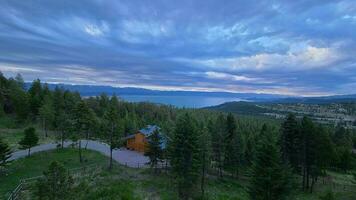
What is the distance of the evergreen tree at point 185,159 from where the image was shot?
99.1 feet

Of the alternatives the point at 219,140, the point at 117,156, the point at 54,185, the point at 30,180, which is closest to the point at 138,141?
the point at 117,156

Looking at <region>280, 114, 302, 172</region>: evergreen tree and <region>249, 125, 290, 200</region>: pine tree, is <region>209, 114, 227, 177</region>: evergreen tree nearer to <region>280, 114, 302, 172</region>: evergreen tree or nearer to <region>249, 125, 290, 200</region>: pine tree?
<region>280, 114, 302, 172</region>: evergreen tree

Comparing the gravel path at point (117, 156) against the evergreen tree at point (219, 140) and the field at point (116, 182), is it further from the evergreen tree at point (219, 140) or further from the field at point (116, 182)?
the evergreen tree at point (219, 140)

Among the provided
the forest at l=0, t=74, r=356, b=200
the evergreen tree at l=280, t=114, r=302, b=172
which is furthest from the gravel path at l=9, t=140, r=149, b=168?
the evergreen tree at l=280, t=114, r=302, b=172

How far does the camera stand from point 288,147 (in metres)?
39.5

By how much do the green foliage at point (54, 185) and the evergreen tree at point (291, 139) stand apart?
3260 centimetres

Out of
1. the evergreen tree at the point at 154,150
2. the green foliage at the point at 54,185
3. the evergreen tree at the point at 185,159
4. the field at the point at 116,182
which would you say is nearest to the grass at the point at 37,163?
the field at the point at 116,182

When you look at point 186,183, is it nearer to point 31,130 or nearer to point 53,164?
point 53,164

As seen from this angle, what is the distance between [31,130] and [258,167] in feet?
101

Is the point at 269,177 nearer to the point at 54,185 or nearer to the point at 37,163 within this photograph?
the point at 54,185

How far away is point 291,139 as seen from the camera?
39250 millimetres

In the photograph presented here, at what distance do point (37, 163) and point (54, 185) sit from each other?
78.1 ft

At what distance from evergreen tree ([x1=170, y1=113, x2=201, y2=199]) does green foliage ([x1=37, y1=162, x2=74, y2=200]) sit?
16444mm

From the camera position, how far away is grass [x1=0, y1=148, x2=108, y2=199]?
27611mm
